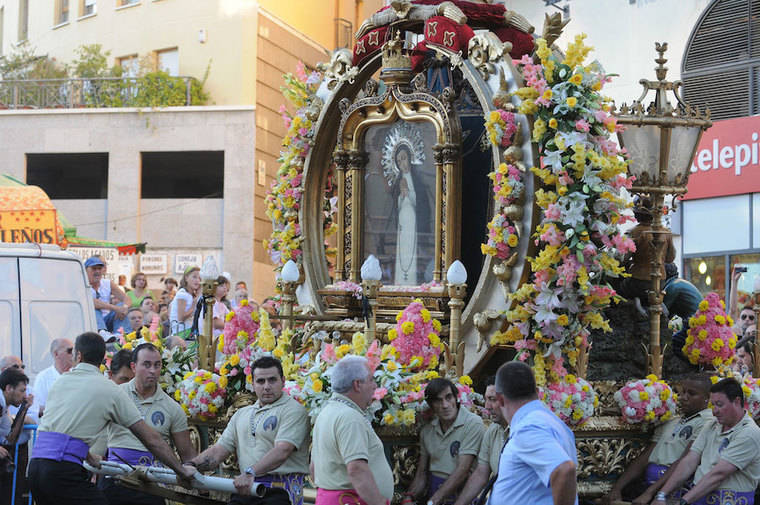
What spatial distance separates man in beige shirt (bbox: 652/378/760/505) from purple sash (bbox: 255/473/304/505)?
2.69m

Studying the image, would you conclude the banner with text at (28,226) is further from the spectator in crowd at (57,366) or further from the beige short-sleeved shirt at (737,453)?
the beige short-sleeved shirt at (737,453)

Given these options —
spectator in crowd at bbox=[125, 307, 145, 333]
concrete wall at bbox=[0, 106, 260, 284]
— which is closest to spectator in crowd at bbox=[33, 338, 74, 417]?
spectator in crowd at bbox=[125, 307, 145, 333]

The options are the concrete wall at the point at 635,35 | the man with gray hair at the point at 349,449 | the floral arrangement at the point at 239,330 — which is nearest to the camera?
the man with gray hair at the point at 349,449

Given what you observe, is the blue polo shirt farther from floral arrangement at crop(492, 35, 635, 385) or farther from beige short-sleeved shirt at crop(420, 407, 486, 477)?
floral arrangement at crop(492, 35, 635, 385)

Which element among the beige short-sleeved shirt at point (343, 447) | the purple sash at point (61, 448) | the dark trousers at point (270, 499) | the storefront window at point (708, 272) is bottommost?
the dark trousers at point (270, 499)

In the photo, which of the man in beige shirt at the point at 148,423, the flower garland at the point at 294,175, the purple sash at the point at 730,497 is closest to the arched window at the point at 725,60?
the flower garland at the point at 294,175

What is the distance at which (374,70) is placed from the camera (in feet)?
36.8

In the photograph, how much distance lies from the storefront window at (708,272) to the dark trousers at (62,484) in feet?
43.0

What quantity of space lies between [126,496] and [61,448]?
3.09 feet

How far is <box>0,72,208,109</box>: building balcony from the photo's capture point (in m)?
27.1

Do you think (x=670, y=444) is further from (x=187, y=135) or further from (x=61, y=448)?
(x=187, y=135)

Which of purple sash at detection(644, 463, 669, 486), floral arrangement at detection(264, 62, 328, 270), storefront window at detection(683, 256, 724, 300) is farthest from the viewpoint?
storefront window at detection(683, 256, 724, 300)

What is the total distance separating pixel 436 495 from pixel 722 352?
127 inches

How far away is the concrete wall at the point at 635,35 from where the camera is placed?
19.3m
